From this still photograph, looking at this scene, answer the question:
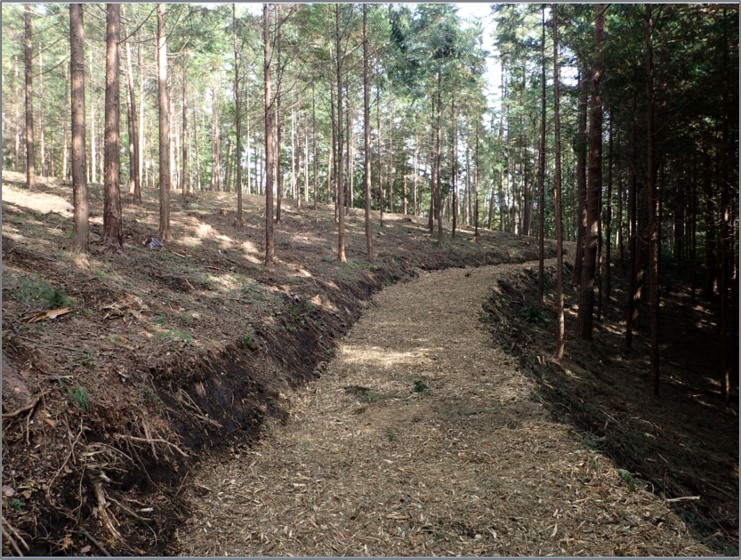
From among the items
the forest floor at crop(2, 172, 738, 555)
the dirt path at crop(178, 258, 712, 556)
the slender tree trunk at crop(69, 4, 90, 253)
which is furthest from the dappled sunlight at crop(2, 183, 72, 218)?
the dirt path at crop(178, 258, 712, 556)

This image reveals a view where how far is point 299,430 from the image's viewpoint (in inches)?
287

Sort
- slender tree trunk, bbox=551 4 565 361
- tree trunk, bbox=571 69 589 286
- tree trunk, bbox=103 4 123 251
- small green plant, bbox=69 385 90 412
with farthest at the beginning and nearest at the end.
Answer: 1. tree trunk, bbox=571 69 589 286
2. slender tree trunk, bbox=551 4 565 361
3. tree trunk, bbox=103 4 123 251
4. small green plant, bbox=69 385 90 412

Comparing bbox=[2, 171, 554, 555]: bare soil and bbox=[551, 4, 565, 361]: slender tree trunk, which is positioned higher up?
bbox=[551, 4, 565, 361]: slender tree trunk

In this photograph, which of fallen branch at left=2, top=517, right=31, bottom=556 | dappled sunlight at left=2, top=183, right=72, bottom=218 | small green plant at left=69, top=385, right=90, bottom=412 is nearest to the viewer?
fallen branch at left=2, top=517, right=31, bottom=556

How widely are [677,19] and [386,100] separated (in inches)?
1008

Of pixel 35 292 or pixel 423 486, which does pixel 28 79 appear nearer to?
pixel 35 292

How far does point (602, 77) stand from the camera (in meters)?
13.0

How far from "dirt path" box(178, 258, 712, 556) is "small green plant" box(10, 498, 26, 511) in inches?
58.9


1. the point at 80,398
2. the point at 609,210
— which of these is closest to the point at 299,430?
the point at 80,398

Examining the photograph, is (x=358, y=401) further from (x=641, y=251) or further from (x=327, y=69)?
(x=327, y=69)

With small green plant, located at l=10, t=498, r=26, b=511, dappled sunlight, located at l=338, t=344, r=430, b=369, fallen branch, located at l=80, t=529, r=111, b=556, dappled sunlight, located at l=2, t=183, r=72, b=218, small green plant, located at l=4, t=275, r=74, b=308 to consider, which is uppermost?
dappled sunlight, located at l=2, t=183, r=72, b=218

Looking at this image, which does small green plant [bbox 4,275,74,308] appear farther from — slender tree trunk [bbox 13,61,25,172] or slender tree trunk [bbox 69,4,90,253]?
slender tree trunk [bbox 13,61,25,172]

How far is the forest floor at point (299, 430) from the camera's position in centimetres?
445

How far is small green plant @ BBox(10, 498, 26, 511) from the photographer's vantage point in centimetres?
356
